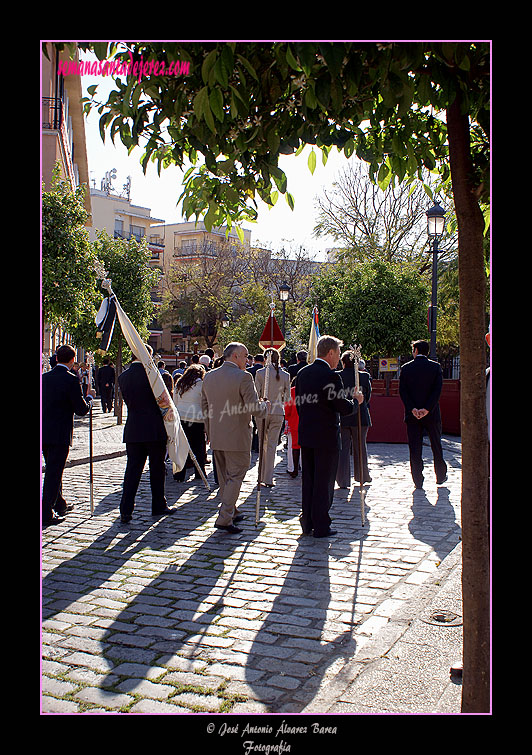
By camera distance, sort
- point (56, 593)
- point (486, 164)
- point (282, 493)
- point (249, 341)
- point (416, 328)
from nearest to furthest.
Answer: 1. point (486, 164)
2. point (56, 593)
3. point (282, 493)
4. point (416, 328)
5. point (249, 341)

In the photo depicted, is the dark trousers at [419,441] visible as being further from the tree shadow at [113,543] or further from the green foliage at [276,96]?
the green foliage at [276,96]

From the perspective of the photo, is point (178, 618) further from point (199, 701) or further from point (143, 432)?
point (143, 432)

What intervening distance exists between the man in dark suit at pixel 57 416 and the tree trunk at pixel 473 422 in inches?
228

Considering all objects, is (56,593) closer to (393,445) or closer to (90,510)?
(90,510)

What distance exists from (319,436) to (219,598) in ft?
7.90

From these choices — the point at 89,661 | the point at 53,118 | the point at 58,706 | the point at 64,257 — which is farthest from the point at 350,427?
the point at 53,118

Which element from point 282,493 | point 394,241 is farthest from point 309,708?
point 394,241

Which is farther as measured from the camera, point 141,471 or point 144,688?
point 141,471

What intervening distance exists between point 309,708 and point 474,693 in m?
0.93

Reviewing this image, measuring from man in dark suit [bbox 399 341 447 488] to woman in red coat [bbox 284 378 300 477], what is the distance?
76.9 inches

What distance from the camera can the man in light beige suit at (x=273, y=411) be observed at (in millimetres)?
10688

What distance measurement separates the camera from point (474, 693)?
2.97m

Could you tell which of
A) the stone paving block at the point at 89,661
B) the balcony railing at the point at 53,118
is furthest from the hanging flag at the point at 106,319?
the balcony railing at the point at 53,118

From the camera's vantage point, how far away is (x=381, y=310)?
22.2 metres
